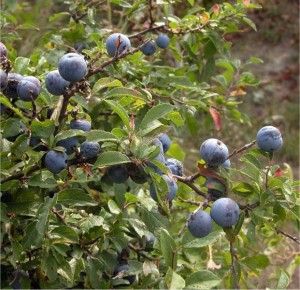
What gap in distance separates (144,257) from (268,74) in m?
4.27

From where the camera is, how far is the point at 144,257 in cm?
133

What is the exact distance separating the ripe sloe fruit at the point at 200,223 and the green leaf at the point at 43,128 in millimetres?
275

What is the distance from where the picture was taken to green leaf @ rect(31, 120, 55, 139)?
0.95 metres

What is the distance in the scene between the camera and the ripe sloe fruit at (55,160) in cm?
95

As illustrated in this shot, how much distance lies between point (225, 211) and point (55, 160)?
11.4 inches

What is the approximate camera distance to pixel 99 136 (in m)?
0.92

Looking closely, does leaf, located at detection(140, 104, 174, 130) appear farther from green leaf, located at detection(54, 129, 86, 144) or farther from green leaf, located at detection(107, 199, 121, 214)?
green leaf, located at detection(107, 199, 121, 214)

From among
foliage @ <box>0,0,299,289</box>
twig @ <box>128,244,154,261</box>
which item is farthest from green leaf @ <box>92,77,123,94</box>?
twig @ <box>128,244,154,261</box>

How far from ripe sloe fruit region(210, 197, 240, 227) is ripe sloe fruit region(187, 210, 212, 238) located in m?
0.02

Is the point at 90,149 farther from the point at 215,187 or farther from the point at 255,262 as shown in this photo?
the point at 255,262

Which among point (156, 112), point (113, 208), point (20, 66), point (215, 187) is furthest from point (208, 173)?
point (20, 66)

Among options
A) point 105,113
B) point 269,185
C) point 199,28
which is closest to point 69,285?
point 105,113

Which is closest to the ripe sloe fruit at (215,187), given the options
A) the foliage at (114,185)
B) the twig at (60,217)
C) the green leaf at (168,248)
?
the foliage at (114,185)

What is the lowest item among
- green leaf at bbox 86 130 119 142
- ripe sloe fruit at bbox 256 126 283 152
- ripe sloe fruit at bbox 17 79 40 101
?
ripe sloe fruit at bbox 256 126 283 152
